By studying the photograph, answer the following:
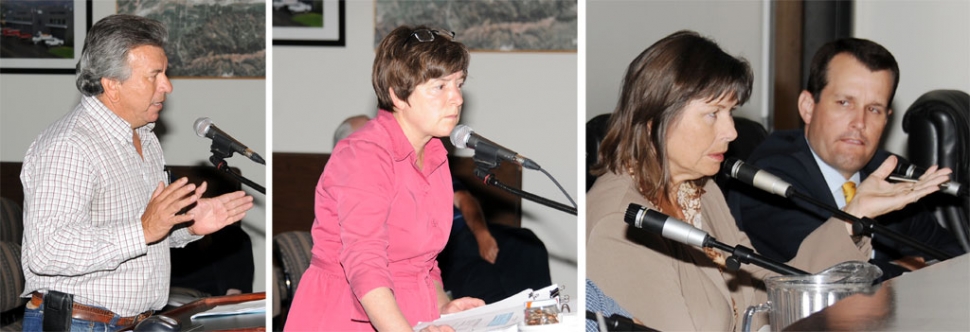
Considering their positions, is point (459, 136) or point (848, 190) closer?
point (459, 136)

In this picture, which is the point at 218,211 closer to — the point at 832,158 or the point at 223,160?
the point at 223,160

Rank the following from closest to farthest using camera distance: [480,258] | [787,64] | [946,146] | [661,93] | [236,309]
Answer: [236,309] → [661,93] → [946,146] → [480,258] → [787,64]

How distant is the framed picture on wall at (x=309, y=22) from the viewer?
3953 mm

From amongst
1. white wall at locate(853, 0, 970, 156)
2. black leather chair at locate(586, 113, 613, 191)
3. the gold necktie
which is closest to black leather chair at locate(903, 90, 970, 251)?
white wall at locate(853, 0, 970, 156)

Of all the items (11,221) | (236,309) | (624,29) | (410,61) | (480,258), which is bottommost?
(480,258)

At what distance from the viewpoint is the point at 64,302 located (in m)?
2.07

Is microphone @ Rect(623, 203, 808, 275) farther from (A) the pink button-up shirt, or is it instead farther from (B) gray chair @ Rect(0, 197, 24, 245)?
(B) gray chair @ Rect(0, 197, 24, 245)

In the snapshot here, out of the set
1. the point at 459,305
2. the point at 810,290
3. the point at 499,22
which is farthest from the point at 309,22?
the point at 810,290

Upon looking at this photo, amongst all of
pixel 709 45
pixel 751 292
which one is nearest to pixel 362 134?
pixel 709 45

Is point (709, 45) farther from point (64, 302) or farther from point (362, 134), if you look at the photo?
point (64, 302)

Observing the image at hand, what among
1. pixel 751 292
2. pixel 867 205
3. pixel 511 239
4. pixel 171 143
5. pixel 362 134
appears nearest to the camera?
pixel 362 134

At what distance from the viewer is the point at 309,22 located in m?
3.99

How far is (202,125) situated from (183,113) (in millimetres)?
48

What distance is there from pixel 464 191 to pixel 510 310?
182 centimetres
